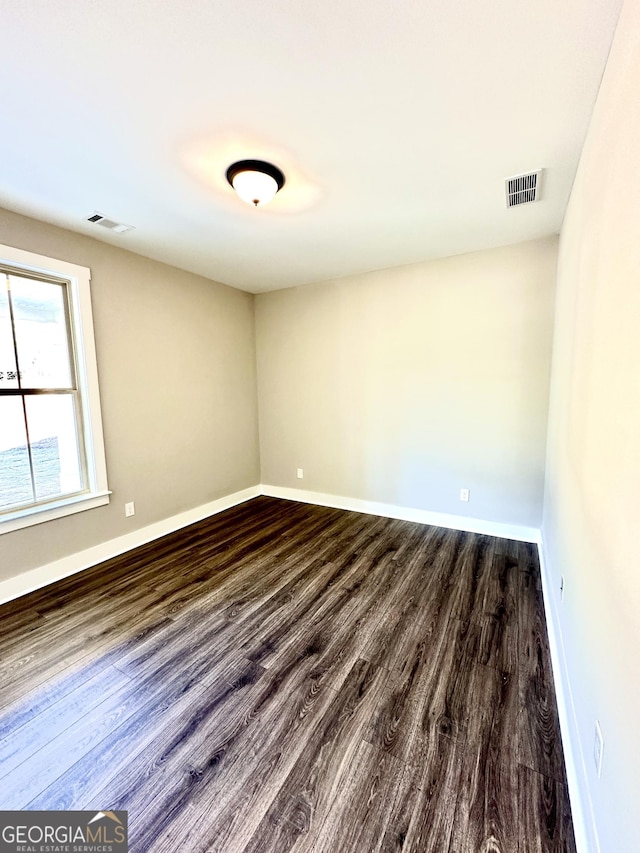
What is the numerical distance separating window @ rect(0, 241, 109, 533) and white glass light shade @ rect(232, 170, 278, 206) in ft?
5.45

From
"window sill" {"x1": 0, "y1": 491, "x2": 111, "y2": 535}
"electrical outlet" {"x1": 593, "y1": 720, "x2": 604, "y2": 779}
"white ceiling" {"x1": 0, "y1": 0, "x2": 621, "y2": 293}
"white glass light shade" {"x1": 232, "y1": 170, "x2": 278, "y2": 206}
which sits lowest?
"electrical outlet" {"x1": 593, "y1": 720, "x2": 604, "y2": 779}

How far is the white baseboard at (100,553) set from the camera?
2482mm

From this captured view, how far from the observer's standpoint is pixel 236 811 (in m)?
1.19

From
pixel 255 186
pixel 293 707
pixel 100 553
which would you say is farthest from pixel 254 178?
pixel 100 553

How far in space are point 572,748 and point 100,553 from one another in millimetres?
3284

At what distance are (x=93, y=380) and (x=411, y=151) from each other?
2.77 metres

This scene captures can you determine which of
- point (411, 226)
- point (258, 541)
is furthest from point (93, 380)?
point (411, 226)

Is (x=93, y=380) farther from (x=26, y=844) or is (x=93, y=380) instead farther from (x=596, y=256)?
(x=596, y=256)

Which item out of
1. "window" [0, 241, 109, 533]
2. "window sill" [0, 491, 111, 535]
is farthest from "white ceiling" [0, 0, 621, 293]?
"window sill" [0, 491, 111, 535]

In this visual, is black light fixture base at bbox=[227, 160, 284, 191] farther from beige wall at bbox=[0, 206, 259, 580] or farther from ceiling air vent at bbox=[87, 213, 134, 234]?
beige wall at bbox=[0, 206, 259, 580]

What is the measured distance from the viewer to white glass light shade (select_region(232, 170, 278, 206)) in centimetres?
185

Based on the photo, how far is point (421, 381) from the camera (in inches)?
139

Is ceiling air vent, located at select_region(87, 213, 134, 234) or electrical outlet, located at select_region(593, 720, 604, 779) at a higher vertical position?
ceiling air vent, located at select_region(87, 213, 134, 234)

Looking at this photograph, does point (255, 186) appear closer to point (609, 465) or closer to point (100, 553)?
point (609, 465)
